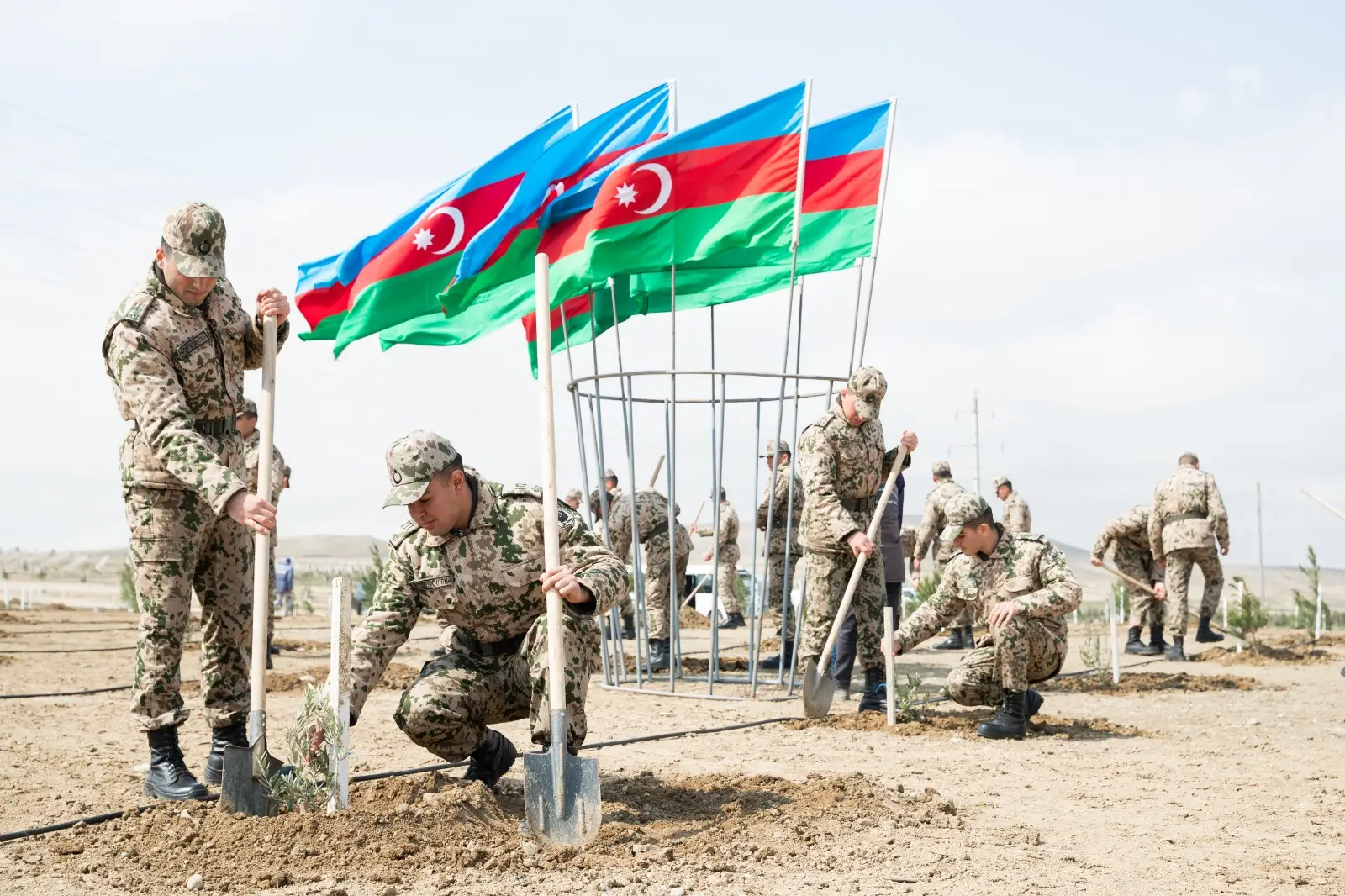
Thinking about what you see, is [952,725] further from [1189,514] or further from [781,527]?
[1189,514]

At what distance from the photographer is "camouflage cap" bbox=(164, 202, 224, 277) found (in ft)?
14.5

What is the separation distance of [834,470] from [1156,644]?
5760 millimetres

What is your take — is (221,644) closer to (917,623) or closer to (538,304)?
(538,304)

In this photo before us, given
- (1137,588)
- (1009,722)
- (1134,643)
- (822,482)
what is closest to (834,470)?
(822,482)

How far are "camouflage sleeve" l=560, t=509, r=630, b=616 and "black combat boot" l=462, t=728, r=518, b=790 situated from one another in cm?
80

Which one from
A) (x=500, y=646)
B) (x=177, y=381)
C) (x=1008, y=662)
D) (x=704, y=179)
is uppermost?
(x=704, y=179)

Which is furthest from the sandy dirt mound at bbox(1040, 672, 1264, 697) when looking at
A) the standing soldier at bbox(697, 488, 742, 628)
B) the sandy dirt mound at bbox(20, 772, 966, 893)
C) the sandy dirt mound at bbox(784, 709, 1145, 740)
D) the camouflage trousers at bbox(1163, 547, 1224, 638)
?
the standing soldier at bbox(697, 488, 742, 628)

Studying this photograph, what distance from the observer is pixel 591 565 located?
4.31 meters

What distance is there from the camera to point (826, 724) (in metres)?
6.94

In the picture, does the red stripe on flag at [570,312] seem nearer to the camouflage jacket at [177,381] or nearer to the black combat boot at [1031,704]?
the black combat boot at [1031,704]

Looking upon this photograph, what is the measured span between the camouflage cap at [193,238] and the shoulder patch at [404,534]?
41.6 inches

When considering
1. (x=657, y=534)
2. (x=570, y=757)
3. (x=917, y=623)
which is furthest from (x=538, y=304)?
(x=657, y=534)

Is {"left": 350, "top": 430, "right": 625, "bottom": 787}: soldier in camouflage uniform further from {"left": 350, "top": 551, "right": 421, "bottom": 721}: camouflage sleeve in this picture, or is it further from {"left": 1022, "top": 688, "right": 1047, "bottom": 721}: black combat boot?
{"left": 1022, "top": 688, "right": 1047, "bottom": 721}: black combat boot

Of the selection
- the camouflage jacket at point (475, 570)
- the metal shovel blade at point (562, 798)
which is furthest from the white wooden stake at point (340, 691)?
the metal shovel blade at point (562, 798)
